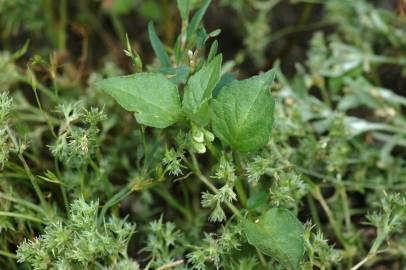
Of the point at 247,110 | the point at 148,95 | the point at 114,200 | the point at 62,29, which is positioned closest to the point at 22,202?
the point at 114,200

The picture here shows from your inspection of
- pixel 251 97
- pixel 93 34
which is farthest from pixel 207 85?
pixel 93 34

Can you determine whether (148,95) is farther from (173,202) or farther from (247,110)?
(173,202)

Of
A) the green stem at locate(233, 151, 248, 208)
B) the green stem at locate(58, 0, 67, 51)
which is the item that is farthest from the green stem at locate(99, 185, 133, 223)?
the green stem at locate(58, 0, 67, 51)

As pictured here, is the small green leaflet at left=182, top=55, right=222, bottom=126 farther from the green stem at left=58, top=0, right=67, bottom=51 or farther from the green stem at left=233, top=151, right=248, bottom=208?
the green stem at left=58, top=0, right=67, bottom=51

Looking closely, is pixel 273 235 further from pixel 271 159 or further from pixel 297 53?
pixel 297 53

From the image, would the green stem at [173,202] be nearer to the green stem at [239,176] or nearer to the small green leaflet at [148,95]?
the green stem at [239,176]
